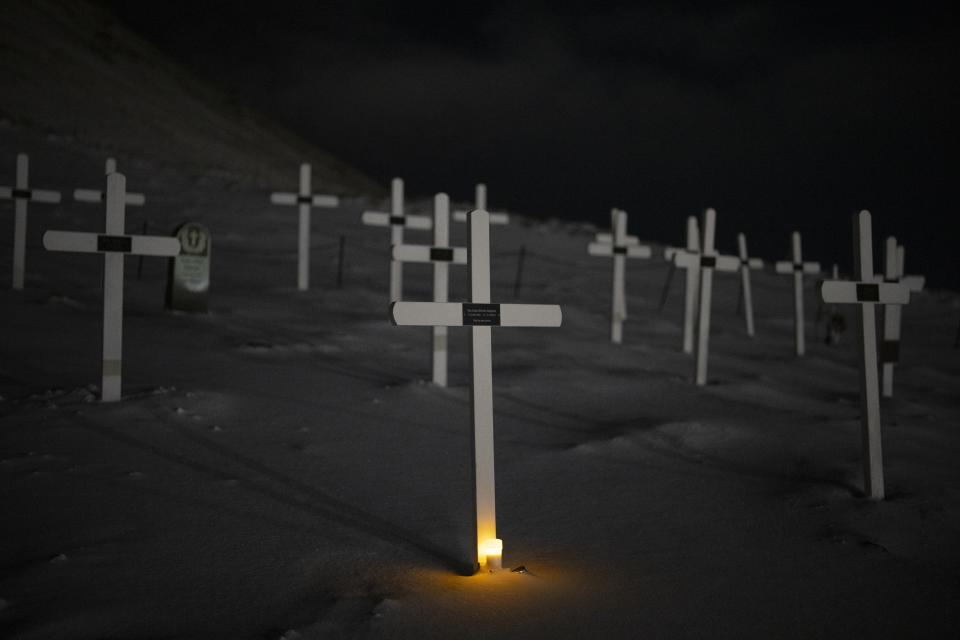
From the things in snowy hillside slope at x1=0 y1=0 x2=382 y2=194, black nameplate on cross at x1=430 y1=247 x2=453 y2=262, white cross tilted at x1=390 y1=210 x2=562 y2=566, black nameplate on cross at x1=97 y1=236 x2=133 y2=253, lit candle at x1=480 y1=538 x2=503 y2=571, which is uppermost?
snowy hillside slope at x1=0 y1=0 x2=382 y2=194

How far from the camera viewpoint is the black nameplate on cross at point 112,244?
6.37 meters

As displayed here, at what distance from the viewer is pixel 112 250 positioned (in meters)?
6.41

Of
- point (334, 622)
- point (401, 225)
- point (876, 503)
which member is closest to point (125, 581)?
point (334, 622)

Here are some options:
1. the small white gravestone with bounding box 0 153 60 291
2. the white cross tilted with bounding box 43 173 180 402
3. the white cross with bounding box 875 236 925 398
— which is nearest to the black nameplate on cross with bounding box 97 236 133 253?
the white cross tilted with bounding box 43 173 180 402

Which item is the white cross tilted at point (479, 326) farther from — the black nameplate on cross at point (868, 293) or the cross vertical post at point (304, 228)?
the cross vertical post at point (304, 228)

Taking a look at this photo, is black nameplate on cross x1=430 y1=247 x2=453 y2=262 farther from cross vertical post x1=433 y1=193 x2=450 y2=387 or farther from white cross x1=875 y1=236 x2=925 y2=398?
white cross x1=875 y1=236 x2=925 y2=398

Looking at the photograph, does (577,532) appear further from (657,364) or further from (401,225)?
(401,225)

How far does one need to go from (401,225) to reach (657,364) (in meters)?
4.43

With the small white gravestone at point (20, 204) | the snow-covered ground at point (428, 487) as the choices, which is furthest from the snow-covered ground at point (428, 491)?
the small white gravestone at point (20, 204)

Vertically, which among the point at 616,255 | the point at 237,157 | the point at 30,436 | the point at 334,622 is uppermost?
the point at 237,157

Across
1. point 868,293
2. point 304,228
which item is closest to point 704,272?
point 868,293

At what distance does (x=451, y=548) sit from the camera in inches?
156

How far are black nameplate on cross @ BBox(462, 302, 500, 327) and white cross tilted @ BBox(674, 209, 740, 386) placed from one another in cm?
534

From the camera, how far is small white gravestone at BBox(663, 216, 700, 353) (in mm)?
8758
